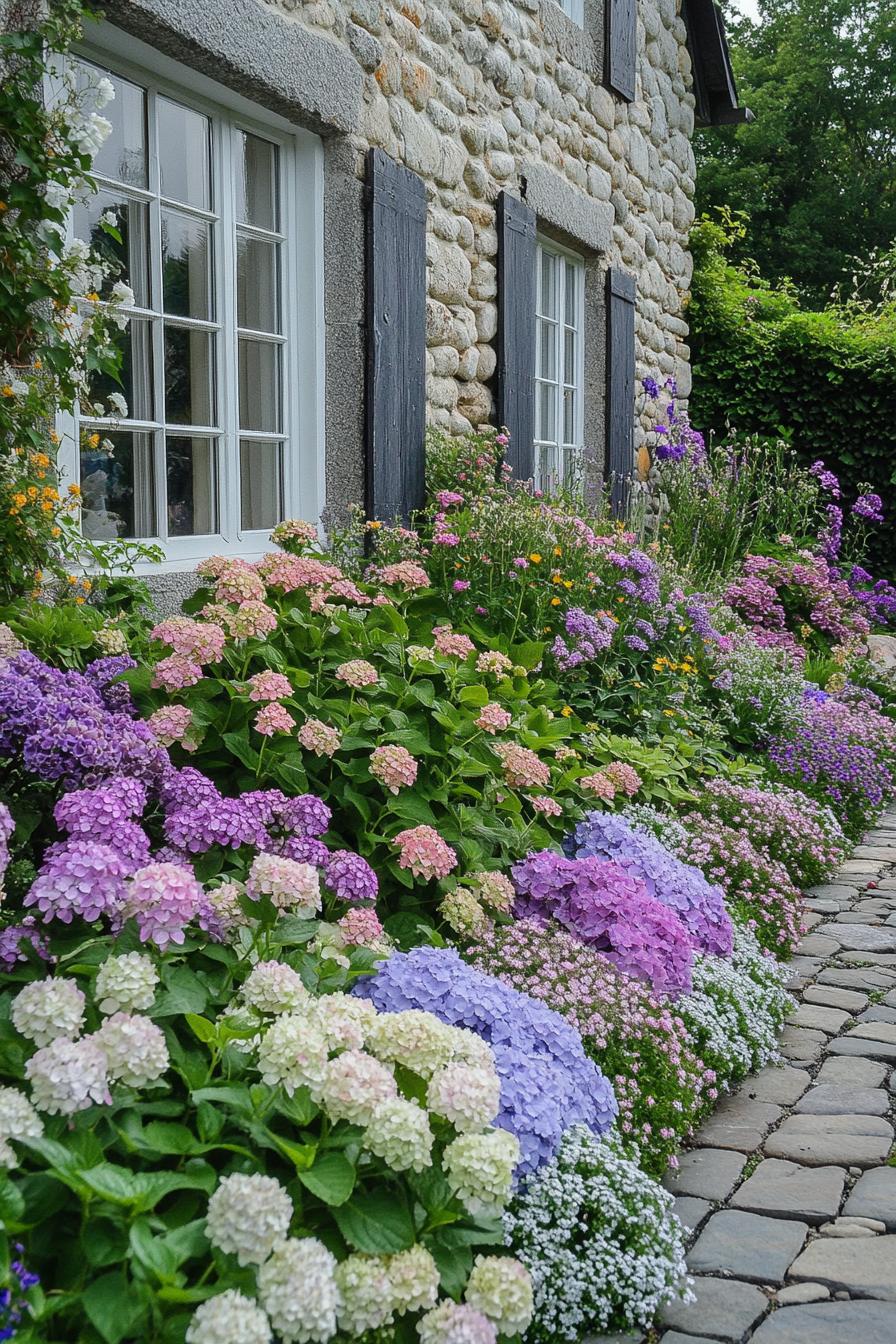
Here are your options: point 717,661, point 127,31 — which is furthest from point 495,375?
point 127,31

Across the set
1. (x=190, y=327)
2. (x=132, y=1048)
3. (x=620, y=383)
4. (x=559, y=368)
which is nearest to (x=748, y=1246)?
(x=132, y=1048)

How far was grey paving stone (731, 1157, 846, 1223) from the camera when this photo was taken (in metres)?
2.48

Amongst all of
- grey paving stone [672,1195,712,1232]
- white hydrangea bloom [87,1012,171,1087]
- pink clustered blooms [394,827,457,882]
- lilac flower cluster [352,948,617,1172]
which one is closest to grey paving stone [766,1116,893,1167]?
grey paving stone [672,1195,712,1232]

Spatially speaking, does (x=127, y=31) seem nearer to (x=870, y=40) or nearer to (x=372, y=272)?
(x=372, y=272)

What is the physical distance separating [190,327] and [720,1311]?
3593 millimetres

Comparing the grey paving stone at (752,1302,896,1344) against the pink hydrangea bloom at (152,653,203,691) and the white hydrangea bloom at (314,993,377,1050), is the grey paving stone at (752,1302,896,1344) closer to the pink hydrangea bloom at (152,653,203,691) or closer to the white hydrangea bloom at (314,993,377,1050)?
the white hydrangea bloom at (314,993,377,1050)

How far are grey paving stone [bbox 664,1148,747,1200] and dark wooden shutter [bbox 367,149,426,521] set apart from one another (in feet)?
10.0

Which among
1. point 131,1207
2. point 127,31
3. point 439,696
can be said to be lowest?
point 131,1207

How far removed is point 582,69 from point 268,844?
6.10 meters

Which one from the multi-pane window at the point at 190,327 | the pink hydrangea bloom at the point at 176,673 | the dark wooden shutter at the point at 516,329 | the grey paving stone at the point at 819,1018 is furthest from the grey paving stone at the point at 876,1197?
the dark wooden shutter at the point at 516,329

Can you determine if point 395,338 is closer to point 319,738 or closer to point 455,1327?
point 319,738

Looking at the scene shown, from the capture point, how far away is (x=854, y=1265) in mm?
2277

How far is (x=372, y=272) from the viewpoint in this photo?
5.02 m

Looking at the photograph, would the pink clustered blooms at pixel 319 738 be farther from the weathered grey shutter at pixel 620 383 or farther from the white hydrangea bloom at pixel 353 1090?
the weathered grey shutter at pixel 620 383
